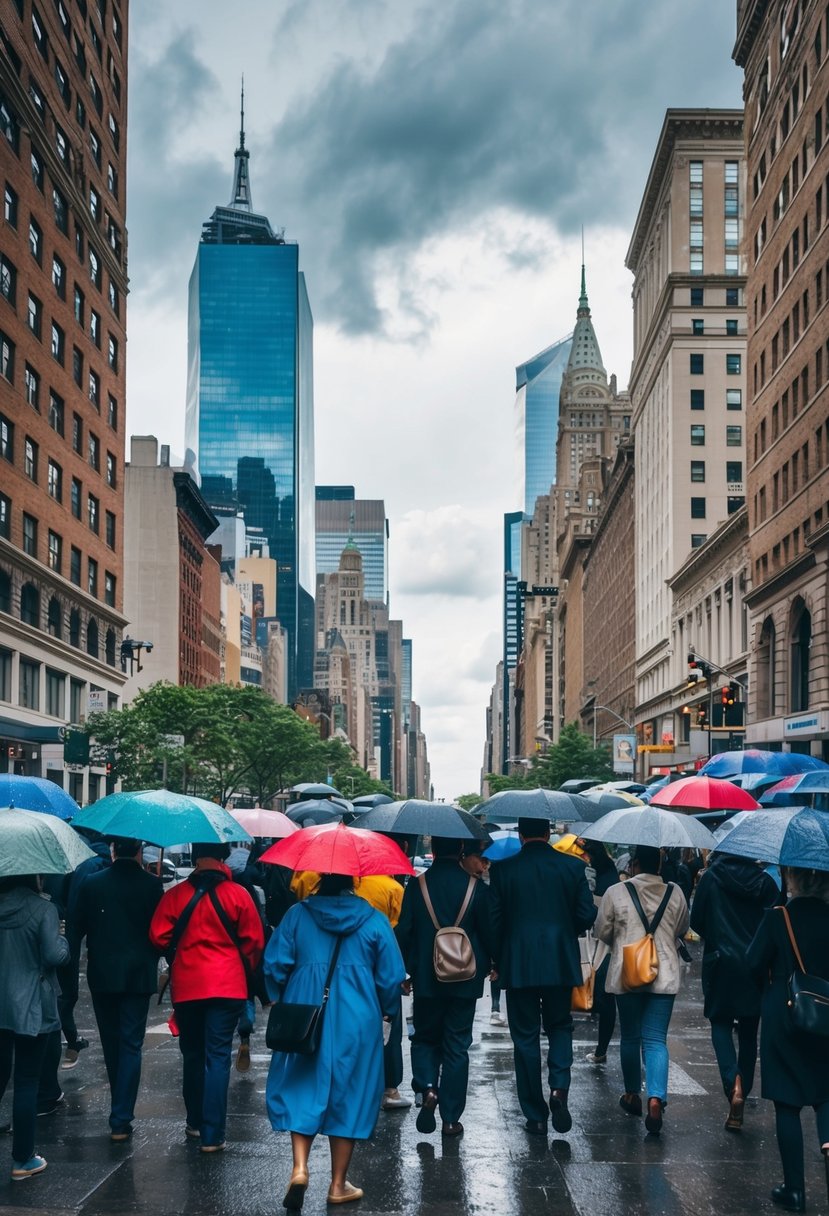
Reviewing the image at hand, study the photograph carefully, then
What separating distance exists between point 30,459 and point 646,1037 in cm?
4181

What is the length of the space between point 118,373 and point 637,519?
180 feet

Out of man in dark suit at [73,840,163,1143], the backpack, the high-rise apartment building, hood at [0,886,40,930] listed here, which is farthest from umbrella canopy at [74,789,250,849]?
the high-rise apartment building

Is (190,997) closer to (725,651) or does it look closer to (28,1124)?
(28,1124)

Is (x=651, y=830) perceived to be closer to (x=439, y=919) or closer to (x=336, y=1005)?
(x=439, y=919)

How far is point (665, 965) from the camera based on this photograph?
1009cm

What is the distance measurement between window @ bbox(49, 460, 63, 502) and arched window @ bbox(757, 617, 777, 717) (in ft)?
90.7

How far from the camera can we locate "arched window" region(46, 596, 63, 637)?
50169mm

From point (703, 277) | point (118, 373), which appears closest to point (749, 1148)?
point (118, 373)

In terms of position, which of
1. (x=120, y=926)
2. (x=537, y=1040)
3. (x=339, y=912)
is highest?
(x=339, y=912)

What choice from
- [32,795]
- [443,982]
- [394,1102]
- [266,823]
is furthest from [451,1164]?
[266,823]

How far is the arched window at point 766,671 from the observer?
53.8 m

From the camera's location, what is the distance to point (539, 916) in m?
9.99

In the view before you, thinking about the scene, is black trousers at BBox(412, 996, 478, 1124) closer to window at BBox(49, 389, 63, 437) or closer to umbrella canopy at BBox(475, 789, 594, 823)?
umbrella canopy at BBox(475, 789, 594, 823)

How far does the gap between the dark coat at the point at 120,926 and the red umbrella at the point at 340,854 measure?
5.52 ft
